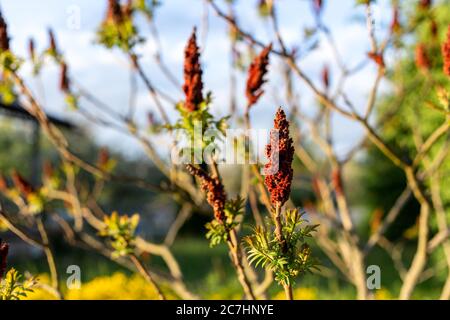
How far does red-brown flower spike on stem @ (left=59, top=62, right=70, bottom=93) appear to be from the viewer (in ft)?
17.1

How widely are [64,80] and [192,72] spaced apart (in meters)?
3.04

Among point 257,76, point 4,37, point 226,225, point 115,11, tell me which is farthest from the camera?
point 115,11

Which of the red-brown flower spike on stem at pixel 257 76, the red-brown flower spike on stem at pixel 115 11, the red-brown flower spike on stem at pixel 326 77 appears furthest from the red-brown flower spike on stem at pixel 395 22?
the red-brown flower spike on stem at pixel 257 76

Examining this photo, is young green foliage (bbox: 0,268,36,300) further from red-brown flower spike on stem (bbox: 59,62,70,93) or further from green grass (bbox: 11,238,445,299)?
green grass (bbox: 11,238,445,299)

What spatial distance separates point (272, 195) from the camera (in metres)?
2.30

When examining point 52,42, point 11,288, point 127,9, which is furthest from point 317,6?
point 11,288

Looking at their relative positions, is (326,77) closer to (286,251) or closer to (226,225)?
(226,225)

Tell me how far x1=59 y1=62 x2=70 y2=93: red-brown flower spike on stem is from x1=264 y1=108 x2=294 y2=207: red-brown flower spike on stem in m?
3.40

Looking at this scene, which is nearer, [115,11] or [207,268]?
[115,11]

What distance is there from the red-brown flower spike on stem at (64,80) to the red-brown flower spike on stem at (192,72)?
288 centimetres

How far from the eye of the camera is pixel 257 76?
2955 millimetres

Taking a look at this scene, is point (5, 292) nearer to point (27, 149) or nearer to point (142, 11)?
point (142, 11)

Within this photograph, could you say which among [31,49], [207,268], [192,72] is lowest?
[192,72]
